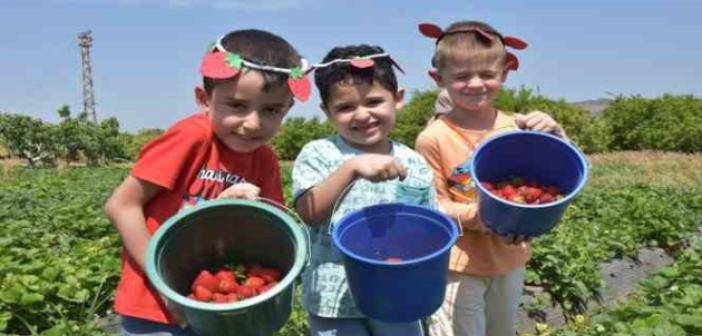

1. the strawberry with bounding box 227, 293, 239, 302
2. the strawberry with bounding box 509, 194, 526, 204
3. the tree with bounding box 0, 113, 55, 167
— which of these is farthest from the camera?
the tree with bounding box 0, 113, 55, 167

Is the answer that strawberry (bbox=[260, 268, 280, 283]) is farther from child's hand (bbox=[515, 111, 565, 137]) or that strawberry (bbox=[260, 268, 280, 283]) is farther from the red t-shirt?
child's hand (bbox=[515, 111, 565, 137])

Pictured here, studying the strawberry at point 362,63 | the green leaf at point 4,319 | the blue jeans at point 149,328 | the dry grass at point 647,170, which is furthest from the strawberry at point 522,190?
the dry grass at point 647,170

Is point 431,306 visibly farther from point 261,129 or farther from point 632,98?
point 632,98

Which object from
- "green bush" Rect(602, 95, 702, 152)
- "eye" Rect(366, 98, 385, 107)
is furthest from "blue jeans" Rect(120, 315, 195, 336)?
"green bush" Rect(602, 95, 702, 152)

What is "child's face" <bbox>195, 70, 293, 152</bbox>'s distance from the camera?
190cm

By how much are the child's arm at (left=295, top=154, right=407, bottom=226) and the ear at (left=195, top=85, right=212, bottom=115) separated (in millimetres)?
379

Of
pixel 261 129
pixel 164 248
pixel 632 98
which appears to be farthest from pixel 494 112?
pixel 632 98

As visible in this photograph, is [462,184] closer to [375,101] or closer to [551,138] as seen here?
A: [551,138]

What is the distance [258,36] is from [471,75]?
0.89 meters

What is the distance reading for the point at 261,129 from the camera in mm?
1914

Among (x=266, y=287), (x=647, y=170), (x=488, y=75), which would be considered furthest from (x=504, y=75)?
(x=647, y=170)

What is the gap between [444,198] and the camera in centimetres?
262

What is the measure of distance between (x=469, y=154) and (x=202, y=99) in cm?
105

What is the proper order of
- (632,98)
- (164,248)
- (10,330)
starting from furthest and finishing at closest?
1. (632,98)
2. (10,330)
3. (164,248)
